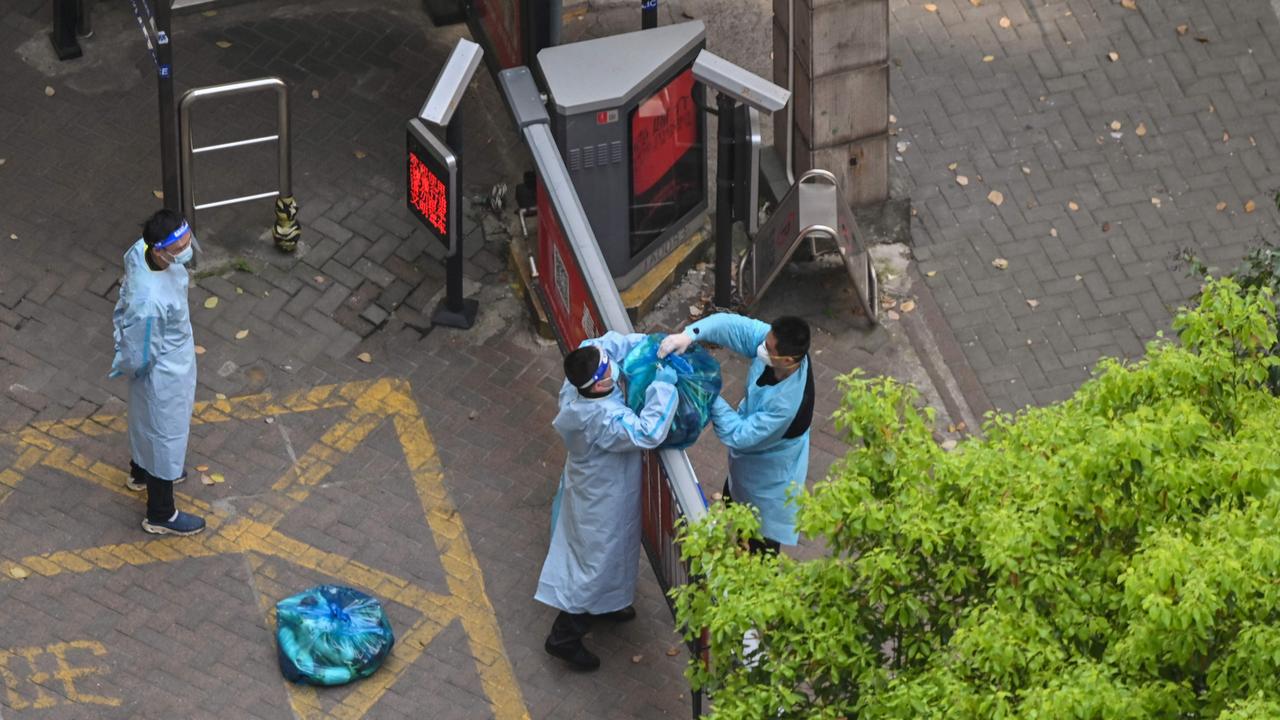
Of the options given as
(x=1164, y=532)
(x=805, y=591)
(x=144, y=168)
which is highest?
(x=1164, y=532)

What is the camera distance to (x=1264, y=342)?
26.7ft

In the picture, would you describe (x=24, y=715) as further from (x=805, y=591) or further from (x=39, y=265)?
(x=805, y=591)

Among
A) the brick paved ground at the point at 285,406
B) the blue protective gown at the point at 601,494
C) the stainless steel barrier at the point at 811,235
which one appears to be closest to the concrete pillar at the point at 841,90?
the stainless steel barrier at the point at 811,235

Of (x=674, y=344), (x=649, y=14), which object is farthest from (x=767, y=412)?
(x=649, y=14)

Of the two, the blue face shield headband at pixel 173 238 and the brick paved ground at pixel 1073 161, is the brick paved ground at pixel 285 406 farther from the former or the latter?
the blue face shield headband at pixel 173 238

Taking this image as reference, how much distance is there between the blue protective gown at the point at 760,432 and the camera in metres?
10.4

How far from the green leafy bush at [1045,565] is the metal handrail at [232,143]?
17.4 ft

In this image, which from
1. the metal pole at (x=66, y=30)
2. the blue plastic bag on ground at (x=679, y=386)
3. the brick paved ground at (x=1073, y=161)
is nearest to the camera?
the blue plastic bag on ground at (x=679, y=386)

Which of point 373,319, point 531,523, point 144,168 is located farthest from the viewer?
point 144,168

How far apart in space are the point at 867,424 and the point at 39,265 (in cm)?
656

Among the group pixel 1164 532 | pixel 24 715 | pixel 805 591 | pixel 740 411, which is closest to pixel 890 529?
pixel 805 591

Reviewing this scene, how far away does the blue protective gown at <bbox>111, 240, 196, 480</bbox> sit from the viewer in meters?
10.8

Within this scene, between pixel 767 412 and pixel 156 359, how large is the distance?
121 inches

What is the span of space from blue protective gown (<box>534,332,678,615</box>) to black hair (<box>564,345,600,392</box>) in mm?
154
